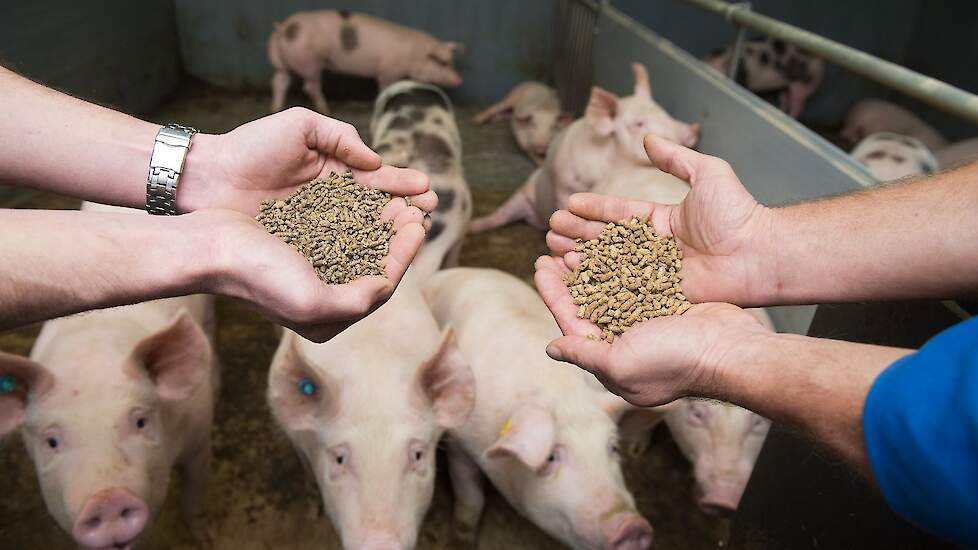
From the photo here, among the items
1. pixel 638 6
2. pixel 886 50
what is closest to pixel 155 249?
pixel 638 6

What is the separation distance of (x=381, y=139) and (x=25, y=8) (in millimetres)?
2375

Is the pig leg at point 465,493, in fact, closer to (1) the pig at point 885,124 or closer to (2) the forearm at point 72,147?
(2) the forearm at point 72,147

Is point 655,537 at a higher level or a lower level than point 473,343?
lower

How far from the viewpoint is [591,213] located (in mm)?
1671

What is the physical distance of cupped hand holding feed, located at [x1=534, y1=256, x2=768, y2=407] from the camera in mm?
1168

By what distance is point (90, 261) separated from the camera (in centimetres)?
108

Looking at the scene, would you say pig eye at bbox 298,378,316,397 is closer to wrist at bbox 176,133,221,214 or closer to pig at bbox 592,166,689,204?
wrist at bbox 176,133,221,214

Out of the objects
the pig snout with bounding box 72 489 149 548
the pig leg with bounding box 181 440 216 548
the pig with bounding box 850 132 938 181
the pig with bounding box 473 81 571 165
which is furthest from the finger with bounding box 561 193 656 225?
the pig with bounding box 473 81 571 165

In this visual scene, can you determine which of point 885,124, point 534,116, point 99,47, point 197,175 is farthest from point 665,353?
point 885,124

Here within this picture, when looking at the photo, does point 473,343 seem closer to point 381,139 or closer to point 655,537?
point 655,537

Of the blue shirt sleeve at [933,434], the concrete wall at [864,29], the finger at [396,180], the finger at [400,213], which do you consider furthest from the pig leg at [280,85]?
the blue shirt sleeve at [933,434]

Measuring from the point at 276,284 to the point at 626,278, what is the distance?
739 millimetres

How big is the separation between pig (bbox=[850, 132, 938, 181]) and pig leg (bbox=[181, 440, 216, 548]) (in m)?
3.48

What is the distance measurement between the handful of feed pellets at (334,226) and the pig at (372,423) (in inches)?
15.4
